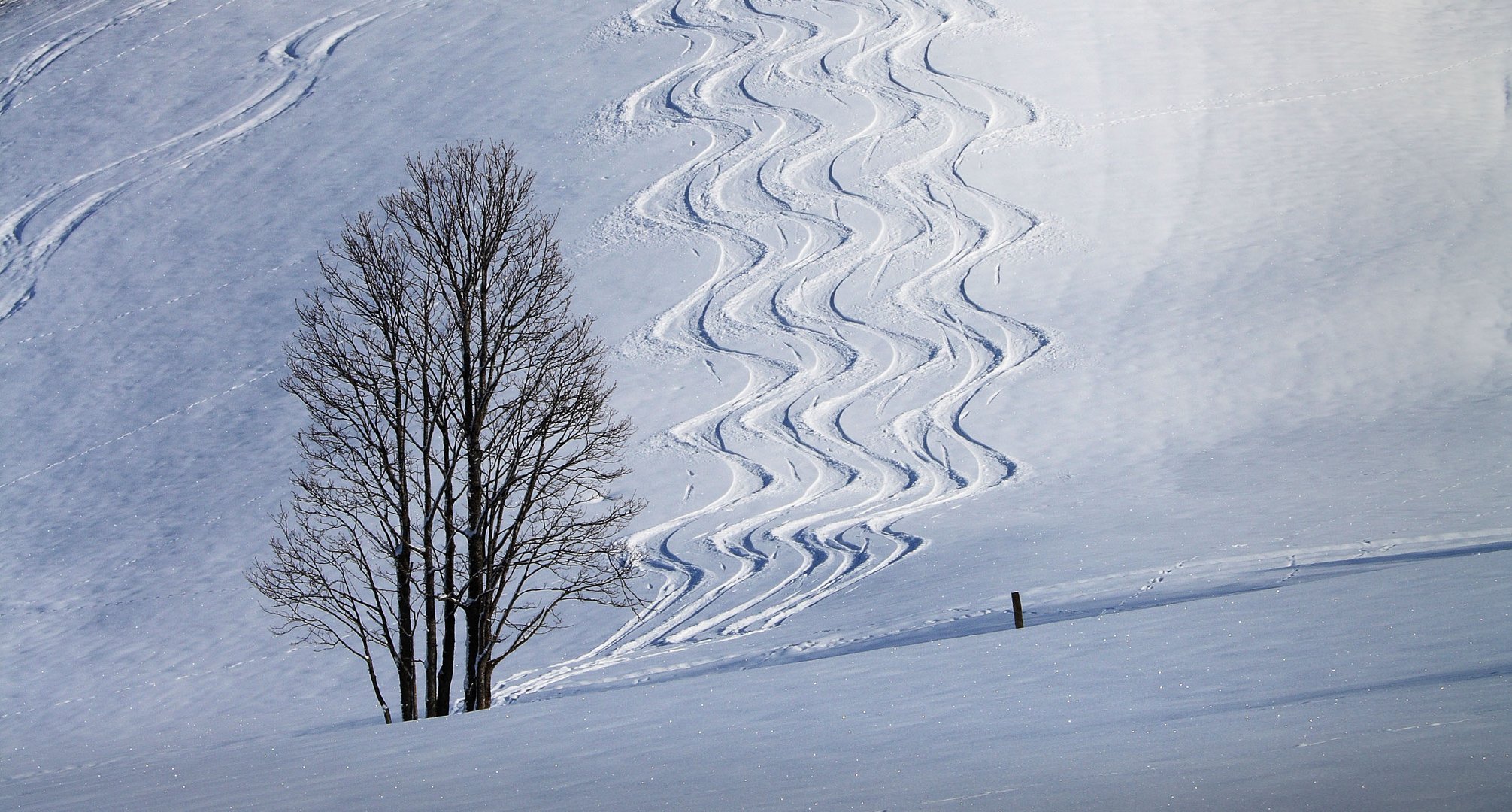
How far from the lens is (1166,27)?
103 feet

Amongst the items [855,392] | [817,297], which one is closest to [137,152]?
[817,297]

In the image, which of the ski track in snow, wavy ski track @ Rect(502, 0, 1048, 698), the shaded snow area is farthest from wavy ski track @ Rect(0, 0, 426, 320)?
the ski track in snow

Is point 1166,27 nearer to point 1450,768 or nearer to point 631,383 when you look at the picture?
point 631,383

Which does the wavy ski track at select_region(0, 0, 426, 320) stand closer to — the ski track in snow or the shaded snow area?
the shaded snow area

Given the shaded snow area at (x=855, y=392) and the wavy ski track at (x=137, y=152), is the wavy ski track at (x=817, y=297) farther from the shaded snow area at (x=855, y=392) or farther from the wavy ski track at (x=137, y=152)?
the wavy ski track at (x=137, y=152)

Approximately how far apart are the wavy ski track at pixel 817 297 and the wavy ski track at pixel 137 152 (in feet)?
25.7

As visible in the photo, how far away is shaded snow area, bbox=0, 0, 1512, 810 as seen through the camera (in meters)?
4.89

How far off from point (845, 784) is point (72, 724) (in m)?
12.9

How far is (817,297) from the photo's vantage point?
22188 mm

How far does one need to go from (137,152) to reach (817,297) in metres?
17.1

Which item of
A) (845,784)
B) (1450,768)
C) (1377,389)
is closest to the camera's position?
(1450,768)

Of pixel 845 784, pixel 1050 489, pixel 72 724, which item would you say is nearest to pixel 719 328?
pixel 1050 489

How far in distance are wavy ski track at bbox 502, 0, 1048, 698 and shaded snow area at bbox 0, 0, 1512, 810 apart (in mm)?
96

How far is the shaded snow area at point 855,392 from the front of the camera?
4887 millimetres
